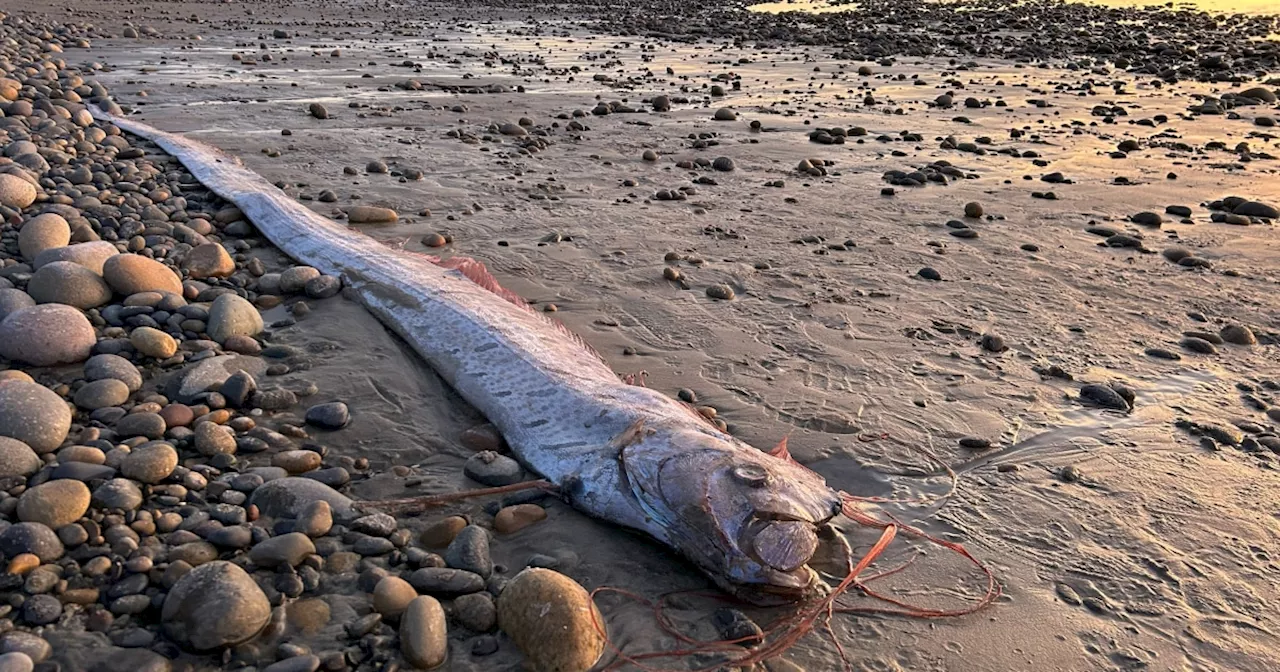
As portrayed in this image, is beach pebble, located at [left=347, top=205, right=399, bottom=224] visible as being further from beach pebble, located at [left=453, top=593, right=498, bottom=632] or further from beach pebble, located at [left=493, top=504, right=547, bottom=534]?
beach pebble, located at [left=453, top=593, right=498, bottom=632]

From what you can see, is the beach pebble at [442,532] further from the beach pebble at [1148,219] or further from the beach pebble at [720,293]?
the beach pebble at [1148,219]

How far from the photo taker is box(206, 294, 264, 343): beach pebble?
5.08 meters

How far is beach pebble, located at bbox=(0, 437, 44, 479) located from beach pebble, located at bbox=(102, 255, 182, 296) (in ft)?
6.17

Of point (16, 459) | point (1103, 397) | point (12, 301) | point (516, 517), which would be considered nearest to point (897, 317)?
point (1103, 397)

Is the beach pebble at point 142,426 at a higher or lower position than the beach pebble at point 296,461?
higher

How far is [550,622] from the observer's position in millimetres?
2965

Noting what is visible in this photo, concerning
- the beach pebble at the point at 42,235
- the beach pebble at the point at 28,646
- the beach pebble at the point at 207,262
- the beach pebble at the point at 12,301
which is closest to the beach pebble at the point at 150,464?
the beach pebble at the point at 28,646

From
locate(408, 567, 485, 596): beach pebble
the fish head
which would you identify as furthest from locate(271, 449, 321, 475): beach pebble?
A: the fish head

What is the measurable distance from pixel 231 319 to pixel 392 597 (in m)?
2.76

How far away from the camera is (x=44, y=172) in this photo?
307 inches

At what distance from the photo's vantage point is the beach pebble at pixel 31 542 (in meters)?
3.04

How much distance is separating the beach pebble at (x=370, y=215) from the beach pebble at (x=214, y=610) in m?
5.05

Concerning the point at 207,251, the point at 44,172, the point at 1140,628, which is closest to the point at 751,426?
the point at 1140,628

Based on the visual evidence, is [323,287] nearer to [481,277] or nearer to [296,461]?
[481,277]
